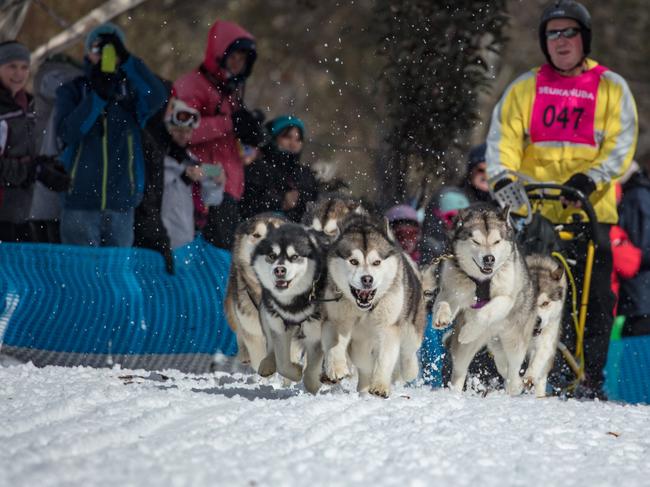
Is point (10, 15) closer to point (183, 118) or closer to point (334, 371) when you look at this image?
point (183, 118)

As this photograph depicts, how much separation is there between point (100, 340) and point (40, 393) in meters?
1.78

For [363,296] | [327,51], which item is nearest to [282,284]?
[363,296]

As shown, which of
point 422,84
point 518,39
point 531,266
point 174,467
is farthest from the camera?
point 518,39

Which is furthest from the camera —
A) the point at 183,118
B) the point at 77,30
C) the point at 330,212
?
the point at 77,30

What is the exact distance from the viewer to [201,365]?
717 centimetres

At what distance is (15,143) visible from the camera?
25.3 ft

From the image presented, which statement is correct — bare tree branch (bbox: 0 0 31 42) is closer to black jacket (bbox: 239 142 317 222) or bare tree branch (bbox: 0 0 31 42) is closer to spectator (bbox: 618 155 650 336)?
black jacket (bbox: 239 142 317 222)

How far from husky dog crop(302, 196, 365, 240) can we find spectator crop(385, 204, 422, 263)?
1.37 meters

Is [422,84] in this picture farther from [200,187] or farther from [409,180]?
[200,187]

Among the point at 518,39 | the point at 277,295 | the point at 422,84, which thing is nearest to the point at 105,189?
the point at 277,295

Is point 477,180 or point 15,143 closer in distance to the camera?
point 15,143

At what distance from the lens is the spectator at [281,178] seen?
8.00 meters

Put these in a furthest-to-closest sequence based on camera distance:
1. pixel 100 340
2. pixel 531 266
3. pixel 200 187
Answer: pixel 200 187 → pixel 100 340 → pixel 531 266

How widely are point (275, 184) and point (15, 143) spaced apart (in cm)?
146
